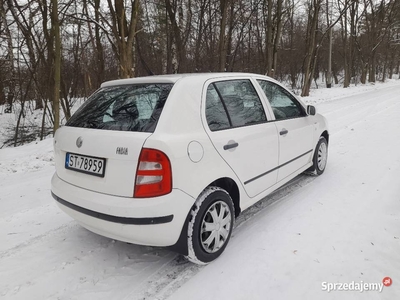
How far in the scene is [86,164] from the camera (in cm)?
232

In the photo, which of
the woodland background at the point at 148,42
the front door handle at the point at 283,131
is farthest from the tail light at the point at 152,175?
the woodland background at the point at 148,42

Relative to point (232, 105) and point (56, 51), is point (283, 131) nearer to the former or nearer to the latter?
point (232, 105)

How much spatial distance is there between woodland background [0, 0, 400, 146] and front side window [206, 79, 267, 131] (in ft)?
7.27

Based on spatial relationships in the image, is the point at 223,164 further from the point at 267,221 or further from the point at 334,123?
the point at 334,123

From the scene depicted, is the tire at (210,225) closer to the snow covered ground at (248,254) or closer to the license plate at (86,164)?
the snow covered ground at (248,254)

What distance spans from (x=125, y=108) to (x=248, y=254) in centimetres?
179

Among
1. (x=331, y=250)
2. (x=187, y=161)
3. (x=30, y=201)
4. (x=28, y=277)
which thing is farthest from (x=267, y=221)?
(x=30, y=201)

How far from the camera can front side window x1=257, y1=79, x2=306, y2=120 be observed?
3385mm

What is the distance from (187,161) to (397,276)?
197 cm

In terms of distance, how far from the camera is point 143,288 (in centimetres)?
220

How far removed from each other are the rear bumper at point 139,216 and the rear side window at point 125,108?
573 millimetres

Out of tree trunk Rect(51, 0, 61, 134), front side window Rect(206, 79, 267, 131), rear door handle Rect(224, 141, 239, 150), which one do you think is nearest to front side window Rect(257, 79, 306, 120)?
front side window Rect(206, 79, 267, 131)

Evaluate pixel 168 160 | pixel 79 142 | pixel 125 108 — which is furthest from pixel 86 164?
pixel 168 160

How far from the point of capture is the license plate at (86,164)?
2.22m
